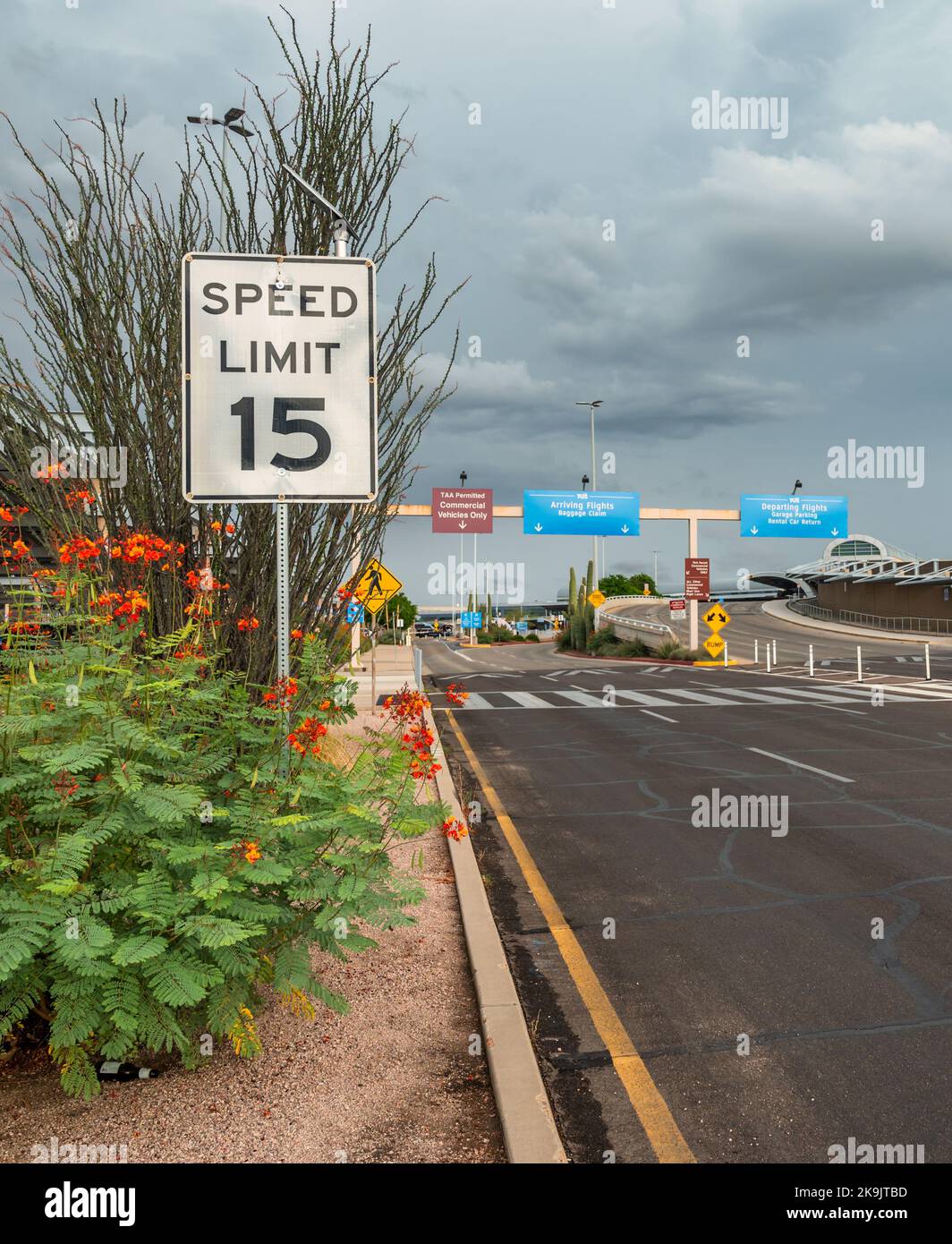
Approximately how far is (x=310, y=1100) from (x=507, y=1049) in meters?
0.88

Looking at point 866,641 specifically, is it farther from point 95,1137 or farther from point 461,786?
point 95,1137

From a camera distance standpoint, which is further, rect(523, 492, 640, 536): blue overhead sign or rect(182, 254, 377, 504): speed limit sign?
rect(523, 492, 640, 536): blue overhead sign

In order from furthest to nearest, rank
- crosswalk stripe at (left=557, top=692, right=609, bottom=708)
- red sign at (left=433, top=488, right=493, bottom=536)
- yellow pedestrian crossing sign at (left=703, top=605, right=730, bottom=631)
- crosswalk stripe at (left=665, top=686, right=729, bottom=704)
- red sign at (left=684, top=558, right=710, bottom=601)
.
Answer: red sign at (left=684, top=558, right=710, bottom=601) < red sign at (left=433, top=488, right=493, bottom=536) < yellow pedestrian crossing sign at (left=703, top=605, right=730, bottom=631) < crosswalk stripe at (left=557, top=692, right=609, bottom=708) < crosswalk stripe at (left=665, top=686, right=729, bottom=704)

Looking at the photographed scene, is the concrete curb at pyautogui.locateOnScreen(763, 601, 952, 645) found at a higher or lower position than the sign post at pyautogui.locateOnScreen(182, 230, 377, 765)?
lower

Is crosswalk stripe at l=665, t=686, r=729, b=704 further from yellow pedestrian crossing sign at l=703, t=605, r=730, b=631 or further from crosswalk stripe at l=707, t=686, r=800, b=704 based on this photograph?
yellow pedestrian crossing sign at l=703, t=605, r=730, b=631

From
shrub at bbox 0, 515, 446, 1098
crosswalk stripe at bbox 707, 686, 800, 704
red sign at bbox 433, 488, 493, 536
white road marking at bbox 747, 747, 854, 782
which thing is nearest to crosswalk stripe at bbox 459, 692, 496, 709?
crosswalk stripe at bbox 707, 686, 800, 704

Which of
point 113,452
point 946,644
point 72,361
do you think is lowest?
point 946,644

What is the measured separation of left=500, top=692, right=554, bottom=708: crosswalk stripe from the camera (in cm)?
2108

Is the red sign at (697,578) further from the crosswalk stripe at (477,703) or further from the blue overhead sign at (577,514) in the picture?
the crosswalk stripe at (477,703)

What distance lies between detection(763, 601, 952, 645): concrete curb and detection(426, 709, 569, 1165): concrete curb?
43.9 metres

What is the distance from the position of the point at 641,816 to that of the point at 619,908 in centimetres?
286
